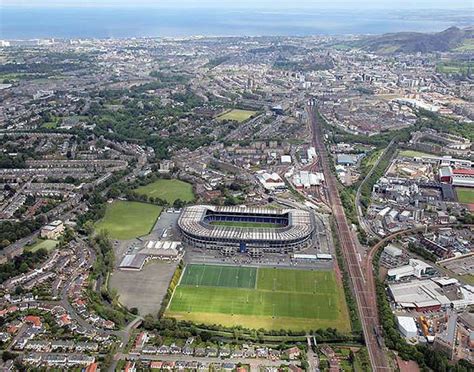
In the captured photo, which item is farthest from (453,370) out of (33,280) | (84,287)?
(33,280)

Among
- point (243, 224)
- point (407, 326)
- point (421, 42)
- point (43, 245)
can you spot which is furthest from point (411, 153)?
point (421, 42)

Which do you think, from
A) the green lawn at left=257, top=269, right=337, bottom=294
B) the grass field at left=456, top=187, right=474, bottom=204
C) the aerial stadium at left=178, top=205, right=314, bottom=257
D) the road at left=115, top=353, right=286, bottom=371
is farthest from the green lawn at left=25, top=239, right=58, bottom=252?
the grass field at left=456, top=187, right=474, bottom=204

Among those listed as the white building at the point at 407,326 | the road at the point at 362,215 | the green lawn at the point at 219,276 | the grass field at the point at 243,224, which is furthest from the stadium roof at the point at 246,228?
the white building at the point at 407,326

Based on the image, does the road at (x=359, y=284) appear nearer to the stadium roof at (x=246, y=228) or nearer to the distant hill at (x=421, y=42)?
the stadium roof at (x=246, y=228)

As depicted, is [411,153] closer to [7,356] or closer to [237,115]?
[237,115]

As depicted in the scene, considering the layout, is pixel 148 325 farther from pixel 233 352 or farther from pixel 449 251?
pixel 449 251
